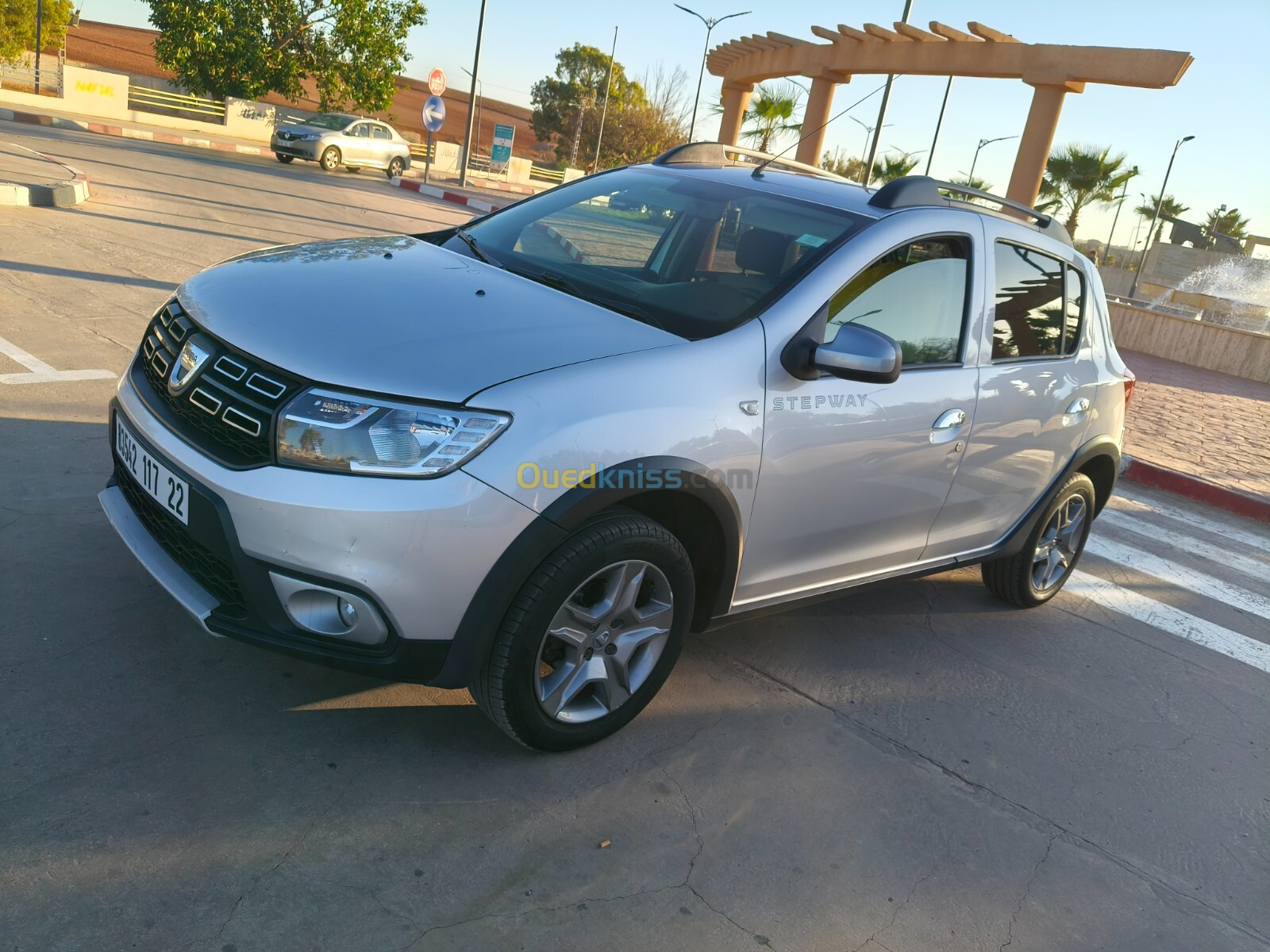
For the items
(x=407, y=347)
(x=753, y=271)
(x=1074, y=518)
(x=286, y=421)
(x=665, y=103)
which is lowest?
(x=1074, y=518)

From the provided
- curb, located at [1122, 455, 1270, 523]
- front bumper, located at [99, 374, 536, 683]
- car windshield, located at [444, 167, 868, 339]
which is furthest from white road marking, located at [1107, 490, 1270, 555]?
front bumper, located at [99, 374, 536, 683]

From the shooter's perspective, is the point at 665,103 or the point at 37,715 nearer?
the point at 37,715

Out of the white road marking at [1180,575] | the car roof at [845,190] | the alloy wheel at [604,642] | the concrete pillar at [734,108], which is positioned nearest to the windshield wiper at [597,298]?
the alloy wheel at [604,642]

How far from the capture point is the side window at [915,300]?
10.9 feet

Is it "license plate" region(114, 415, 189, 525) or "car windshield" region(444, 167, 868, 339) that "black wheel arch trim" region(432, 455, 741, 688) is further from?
"license plate" region(114, 415, 189, 525)

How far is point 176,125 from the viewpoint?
29266 mm

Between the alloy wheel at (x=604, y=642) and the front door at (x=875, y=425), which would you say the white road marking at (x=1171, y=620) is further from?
the alloy wheel at (x=604, y=642)

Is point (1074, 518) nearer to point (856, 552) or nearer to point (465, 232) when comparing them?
point (856, 552)

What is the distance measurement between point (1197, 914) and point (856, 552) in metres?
1.46

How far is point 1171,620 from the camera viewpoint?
17.0 ft

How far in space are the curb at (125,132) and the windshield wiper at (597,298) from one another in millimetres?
22979

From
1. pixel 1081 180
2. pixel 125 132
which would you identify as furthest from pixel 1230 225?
pixel 125 132

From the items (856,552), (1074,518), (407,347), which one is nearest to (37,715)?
(407,347)

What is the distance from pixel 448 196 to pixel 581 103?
4215 cm
